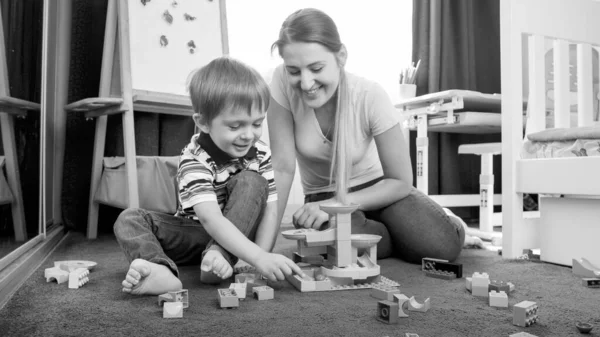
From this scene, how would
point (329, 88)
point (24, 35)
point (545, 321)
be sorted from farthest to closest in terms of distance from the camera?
point (24, 35) → point (329, 88) → point (545, 321)

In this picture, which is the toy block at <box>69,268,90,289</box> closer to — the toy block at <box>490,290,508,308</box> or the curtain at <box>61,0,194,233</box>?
the toy block at <box>490,290,508,308</box>

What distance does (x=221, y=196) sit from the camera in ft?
4.09

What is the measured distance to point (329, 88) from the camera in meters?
1.27

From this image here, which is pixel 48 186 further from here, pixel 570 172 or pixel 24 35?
pixel 570 172

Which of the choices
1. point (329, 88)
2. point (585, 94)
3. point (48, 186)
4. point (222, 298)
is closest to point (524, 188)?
point (585, 94)

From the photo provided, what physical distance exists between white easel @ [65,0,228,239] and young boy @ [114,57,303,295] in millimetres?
721

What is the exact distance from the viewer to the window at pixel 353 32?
98.5 inches

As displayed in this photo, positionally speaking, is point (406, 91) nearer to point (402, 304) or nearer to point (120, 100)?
point (120, 100)

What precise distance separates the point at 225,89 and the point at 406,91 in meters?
1.64

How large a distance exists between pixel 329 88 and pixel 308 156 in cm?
25

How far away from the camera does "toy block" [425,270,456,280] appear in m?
1.20

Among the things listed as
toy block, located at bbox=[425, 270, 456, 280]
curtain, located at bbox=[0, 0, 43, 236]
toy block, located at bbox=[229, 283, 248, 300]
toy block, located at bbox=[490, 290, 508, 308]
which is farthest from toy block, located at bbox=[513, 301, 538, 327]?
curtain, located at bbox=[0, 0, 43, 236]

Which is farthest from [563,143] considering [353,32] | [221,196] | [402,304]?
[353,32]

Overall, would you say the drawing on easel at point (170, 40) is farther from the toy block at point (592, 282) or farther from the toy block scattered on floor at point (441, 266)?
the toy block at point (592, 282)
